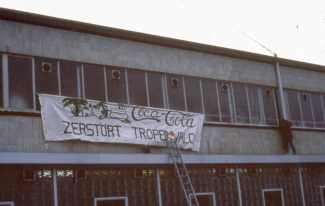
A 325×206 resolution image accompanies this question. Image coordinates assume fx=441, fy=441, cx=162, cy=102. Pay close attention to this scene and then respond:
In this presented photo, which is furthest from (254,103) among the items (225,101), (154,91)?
(154,91)

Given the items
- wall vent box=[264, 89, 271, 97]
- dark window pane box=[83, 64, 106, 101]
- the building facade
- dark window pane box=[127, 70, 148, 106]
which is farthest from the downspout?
dark window pane box=[83, 64, 106, 101]

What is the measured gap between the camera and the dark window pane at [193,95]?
19.3 meters

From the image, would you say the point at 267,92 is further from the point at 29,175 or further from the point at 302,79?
the point at 29,175

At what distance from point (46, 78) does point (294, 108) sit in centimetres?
1368

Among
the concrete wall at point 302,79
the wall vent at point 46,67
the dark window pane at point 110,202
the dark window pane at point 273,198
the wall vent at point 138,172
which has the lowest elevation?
the dark window pane at point 273,198

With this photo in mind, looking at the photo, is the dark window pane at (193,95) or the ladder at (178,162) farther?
the dark window pane at (193,95)

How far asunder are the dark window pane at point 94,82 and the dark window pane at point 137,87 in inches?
49.6

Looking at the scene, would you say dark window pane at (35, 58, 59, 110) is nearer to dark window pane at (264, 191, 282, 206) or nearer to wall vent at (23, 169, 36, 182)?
wall vent at (23, 169, 36, 182)

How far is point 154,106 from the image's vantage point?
59.5ft

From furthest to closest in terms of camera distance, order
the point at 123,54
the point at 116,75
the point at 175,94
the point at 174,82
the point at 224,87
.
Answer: the point at 224,87
the point at 174,82
the point at 175,94
the point at 123,54
the point at 116,75

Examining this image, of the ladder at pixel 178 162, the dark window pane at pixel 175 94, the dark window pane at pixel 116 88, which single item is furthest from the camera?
the dark window pane at pixel 175 94

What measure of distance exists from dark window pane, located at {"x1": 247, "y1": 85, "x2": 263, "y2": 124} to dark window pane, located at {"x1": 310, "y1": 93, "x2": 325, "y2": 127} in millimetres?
4261

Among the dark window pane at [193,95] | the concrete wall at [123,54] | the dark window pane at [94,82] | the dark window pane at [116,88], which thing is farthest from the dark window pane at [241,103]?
the dark window pane at [94,82]

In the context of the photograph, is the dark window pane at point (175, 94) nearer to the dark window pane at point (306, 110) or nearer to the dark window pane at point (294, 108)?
the dark window pane at point (294, 108)
